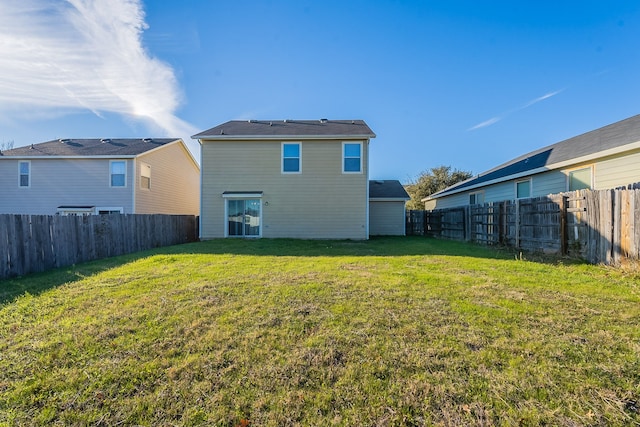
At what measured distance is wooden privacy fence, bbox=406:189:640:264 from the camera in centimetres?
573

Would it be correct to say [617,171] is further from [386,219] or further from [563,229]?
[386,219]

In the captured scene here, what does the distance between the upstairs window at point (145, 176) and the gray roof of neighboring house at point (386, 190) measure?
13.4m

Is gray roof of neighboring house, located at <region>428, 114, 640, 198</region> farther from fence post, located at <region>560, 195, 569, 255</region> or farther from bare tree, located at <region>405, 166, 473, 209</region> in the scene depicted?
bare tree, located at <region>405, 166, 473, 209</region>

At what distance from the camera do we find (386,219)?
57.9 feet

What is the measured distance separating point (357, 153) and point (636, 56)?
11.9 metres

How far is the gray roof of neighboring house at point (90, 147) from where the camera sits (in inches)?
617

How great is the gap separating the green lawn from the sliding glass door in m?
8.29

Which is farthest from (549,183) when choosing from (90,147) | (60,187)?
(60,187)

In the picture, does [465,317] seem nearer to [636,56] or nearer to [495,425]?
[495,425]

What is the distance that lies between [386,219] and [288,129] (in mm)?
8281

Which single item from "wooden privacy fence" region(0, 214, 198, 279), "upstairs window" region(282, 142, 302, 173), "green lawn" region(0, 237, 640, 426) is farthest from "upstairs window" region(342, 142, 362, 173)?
"wooden privacy fence" region(0, 214, 198, 279)

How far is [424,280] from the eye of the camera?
5.25m

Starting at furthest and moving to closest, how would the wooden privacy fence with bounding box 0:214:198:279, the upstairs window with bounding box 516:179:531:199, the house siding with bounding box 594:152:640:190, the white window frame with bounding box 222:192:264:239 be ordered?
the white window frame with bounding box 222:192:264:239
the upstairs window with bounding box 516:179:531:199
the house siding with bounding box 594:152:640:190
the wooden privacy fence with bounding box 0:214:198:279

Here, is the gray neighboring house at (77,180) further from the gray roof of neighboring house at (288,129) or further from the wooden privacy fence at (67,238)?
the gray roof of neighboring house at (288,129)
